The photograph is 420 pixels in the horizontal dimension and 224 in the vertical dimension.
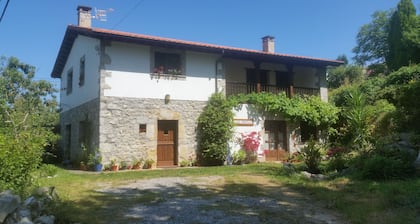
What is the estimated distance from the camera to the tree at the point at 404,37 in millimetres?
22812

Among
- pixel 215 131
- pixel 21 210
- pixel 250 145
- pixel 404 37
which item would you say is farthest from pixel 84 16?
pixel 404 37

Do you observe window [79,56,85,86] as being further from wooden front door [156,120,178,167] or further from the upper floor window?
wooden front door [156,120,178,167]

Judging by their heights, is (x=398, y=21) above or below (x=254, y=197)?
above

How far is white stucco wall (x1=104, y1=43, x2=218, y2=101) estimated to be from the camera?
1333cm

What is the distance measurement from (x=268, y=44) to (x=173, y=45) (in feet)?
22.8

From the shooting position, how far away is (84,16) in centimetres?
1571

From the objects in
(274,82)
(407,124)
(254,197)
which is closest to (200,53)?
(274,82)

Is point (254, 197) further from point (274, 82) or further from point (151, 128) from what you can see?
point (274, 82)

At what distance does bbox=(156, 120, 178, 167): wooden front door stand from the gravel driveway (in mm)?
5161

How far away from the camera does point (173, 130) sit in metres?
14.3

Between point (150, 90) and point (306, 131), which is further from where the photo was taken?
point (306, 131)

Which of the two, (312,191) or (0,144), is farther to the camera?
(312,191)

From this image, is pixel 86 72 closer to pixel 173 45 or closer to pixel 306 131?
Result: pixel 173 45

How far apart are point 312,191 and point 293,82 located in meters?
11.2
